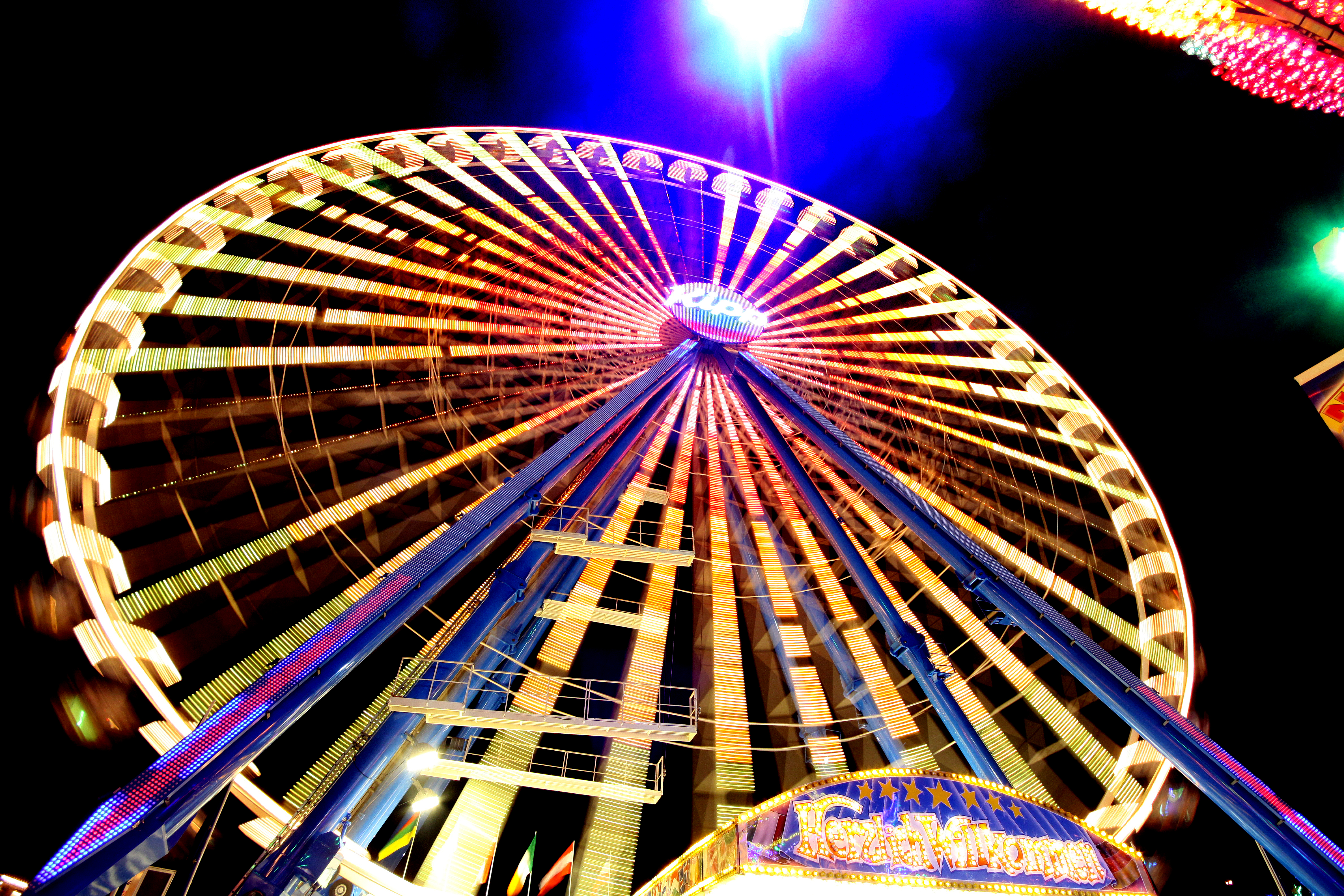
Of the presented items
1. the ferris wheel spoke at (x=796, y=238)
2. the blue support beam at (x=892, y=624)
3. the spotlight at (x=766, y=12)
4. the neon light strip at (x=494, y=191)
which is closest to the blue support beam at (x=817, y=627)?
Result: the blue support beam at (x=892, y=624)

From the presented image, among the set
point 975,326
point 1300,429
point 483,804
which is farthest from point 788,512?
point 1300,429

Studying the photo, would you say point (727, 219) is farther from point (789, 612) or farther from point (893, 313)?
point (789, 612)

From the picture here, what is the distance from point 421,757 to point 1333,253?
44.3ft

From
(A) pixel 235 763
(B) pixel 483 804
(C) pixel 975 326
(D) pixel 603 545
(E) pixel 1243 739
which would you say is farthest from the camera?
(C) pixel 975 326

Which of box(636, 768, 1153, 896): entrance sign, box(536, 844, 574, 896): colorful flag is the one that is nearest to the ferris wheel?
box(636, 768, 1153, 896): entrance sign

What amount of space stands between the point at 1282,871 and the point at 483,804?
14327 mm

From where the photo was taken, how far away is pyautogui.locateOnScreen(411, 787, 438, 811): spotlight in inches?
295

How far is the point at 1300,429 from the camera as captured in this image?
1096 cm

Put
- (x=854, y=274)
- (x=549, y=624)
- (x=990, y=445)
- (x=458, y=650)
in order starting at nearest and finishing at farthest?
(x=458, y=650)
(x=549, y=624)
(x=990, y=445)
(x=854, y=274)

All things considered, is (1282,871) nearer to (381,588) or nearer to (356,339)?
(381,588)

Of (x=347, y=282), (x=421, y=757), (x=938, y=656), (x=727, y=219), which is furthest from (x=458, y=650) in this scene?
(x=727, y=219)

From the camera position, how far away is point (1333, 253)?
9.68m

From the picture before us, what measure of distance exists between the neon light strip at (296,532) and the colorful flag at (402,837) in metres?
3.37

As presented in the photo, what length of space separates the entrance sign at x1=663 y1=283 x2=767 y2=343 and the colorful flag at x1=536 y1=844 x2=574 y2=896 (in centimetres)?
695
